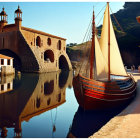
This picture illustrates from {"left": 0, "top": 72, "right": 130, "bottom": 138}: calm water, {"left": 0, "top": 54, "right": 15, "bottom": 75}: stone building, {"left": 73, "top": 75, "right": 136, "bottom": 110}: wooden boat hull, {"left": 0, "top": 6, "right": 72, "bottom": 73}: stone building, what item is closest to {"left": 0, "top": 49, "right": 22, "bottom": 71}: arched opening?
{"left": 0, "top": 6, "right": 72, "bottom": 73}: stone building

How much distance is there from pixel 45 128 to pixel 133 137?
452cm

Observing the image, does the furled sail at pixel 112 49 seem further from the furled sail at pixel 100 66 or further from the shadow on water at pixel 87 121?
the shadow on water at pixel 87 121

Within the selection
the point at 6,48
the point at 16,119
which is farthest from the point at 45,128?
the point at 6,48

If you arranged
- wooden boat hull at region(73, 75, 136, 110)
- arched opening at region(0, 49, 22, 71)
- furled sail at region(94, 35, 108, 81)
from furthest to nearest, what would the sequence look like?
arched opening at region(0, 49, 22, 71)
furled sail at region(94, 35, 108, 81)
wooden boat hull at region(73, 75, 136, 110)

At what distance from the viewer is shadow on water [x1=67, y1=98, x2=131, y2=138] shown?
756 centimetres

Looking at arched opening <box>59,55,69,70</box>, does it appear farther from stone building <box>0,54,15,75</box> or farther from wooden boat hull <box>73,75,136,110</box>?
wooden boat hull <box>73,75,136,110</box>

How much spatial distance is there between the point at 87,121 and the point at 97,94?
2221 millimetres

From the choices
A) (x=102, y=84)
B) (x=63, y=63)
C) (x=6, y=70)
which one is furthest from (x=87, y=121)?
(x=63, y=63)

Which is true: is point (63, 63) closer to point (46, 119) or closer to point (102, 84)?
point (102, 84)

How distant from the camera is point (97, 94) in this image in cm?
1039

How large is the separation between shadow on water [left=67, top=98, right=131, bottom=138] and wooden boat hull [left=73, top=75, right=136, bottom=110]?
0.48 metres

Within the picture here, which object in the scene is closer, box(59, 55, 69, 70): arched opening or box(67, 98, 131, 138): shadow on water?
box(67, 98, 131, 138): shadow on water

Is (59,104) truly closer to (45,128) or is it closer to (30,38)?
(45,128)

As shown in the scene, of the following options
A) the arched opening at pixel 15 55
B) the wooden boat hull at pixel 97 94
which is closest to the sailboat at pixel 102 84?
the wooden boat hull at pixel 97 94
